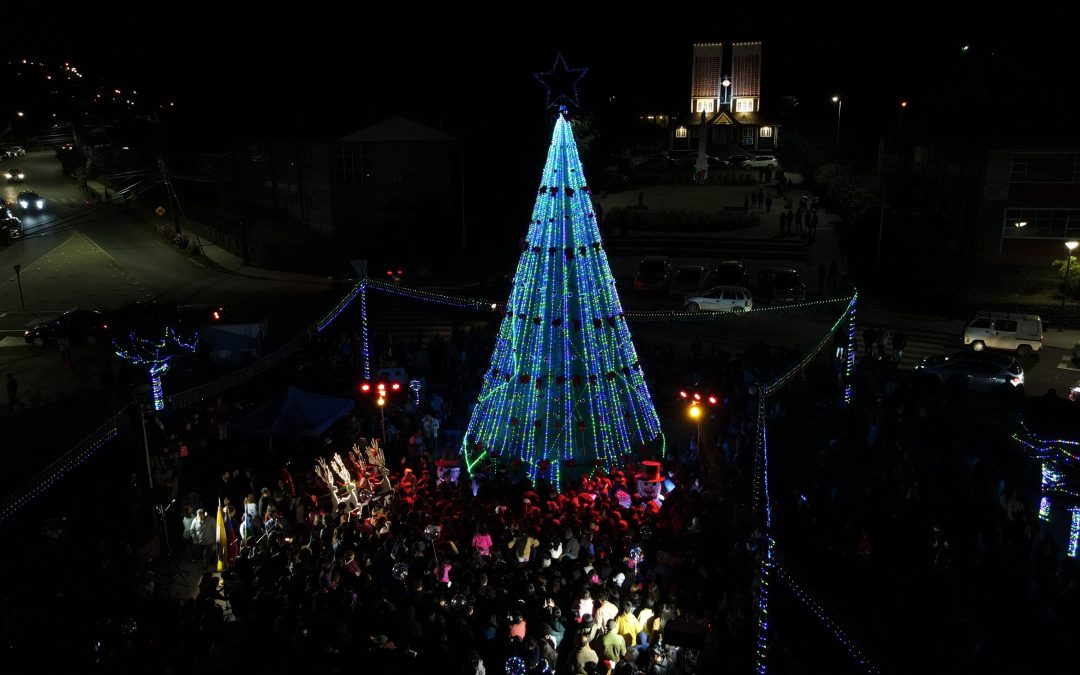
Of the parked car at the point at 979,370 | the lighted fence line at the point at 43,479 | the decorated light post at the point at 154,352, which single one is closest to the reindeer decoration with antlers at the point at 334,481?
the lighted fence line at the point at 43,479

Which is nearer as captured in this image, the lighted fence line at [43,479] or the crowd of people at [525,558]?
the crowd of people at [525,558]

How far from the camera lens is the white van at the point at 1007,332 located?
2252 centimetres

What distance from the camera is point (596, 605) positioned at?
33.8 ft

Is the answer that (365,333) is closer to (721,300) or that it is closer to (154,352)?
(154,352)

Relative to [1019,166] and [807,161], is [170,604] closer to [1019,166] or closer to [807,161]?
[1019,166]

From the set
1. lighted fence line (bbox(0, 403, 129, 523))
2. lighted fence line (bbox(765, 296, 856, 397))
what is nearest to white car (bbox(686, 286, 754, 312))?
lighted fence line (bbox(765, 296, 856, 397))

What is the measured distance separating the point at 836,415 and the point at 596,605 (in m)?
10.2

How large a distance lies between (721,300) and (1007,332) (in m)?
7.83

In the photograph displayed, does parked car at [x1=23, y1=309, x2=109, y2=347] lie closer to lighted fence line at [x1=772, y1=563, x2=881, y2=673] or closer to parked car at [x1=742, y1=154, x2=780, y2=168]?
lighted fence line at [x1=772, y1=563, x2=881, y2=673]

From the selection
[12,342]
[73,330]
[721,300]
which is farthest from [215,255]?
[721,300]

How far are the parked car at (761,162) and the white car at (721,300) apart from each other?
31.2 meters

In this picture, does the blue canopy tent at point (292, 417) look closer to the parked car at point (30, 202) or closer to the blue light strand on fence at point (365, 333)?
the blue light strand on fence at point (365, 333)

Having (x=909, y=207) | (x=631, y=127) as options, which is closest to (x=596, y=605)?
(x=909, y=207)

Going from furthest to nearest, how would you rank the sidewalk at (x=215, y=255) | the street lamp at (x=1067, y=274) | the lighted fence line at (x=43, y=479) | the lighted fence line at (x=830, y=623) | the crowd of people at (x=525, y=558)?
the sidewalk at (x=215, y=255), the street lamp at (x=1067, y=274), the lighted fence line at (x=43, y=479), the crowd of people at (x=525, y=558), the lighted fence line at (x=830, y=623)
